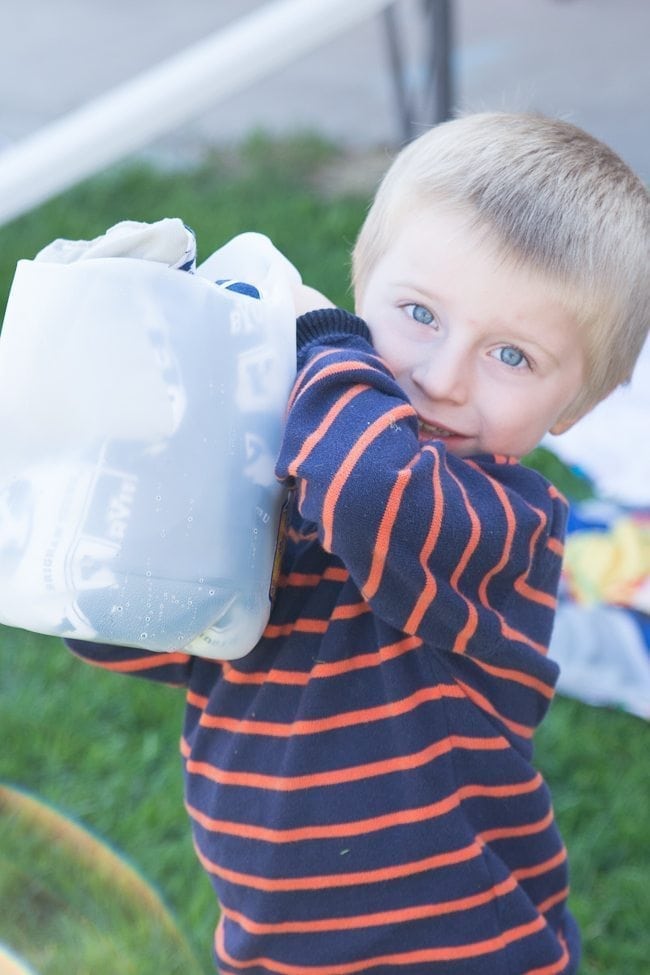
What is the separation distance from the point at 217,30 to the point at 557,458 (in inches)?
125

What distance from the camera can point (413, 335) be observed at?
1.22 meters

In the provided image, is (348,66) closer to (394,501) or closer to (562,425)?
(562,425)

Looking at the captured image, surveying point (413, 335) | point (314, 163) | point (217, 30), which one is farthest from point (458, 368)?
point (217, 30)

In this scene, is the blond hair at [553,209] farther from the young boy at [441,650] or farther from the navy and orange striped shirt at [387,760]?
the navy and orange striped shirt at [387,760]

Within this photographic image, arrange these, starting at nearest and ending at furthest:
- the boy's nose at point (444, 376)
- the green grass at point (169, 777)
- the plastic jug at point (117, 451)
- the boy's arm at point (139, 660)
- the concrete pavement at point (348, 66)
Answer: the plastic jug at point (117, 451) → the boy's nose at point (444, 376) → the boy's arm at point (139, 660) → the green grass at point (169, 777) → the concrete pavement at point (348, 66)

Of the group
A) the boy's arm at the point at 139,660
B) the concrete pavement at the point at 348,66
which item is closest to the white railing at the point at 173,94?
the boy's arm at the point at 139,660

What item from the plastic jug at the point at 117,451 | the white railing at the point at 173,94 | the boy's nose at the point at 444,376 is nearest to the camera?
the plastic jug at the point at 117,451

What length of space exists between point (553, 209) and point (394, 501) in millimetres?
347

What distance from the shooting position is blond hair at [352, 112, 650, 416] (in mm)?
1191

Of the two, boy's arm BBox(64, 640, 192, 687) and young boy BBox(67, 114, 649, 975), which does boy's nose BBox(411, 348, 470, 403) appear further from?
boy's arm BBox(64, 640, 192, 687)

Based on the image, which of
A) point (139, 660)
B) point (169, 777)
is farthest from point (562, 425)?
point (169, 777)

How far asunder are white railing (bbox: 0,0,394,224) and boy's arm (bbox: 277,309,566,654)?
599 millimetres

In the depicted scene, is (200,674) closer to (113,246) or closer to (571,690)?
(113,246)

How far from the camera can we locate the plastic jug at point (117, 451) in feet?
3.26
